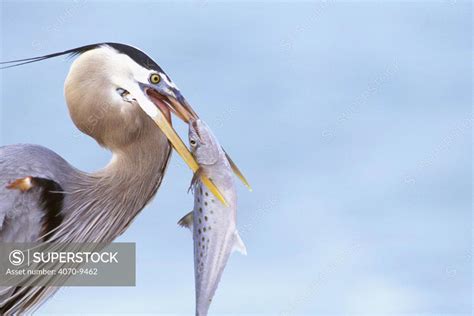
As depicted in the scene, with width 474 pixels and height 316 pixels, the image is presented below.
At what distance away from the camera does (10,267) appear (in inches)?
219

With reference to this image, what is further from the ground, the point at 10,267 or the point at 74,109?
the point at 74,109

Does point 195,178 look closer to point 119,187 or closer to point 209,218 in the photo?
point 209,218

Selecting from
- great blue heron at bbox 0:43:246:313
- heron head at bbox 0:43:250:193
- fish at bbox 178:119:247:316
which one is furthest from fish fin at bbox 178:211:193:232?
heron head at bbox 0:43:250:193

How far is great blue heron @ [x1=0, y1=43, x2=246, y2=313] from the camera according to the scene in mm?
5578

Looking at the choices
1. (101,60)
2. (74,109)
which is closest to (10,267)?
(74,109)

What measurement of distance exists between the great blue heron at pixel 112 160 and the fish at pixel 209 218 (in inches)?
8.1

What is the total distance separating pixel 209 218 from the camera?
5.21m

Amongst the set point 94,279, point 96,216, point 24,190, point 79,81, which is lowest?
point 94,279

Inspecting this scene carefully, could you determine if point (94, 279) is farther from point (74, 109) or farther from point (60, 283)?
point (74, 109)

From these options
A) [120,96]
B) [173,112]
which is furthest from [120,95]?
[173,112]

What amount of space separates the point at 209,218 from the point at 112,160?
0.97m

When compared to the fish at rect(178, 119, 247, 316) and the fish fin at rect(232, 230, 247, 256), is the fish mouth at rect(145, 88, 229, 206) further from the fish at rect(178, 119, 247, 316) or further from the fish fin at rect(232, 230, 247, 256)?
the fish fin at rect(232, 230, 247, 256)

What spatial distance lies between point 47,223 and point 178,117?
104cm

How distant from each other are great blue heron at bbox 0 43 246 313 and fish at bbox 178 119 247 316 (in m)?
0.21
